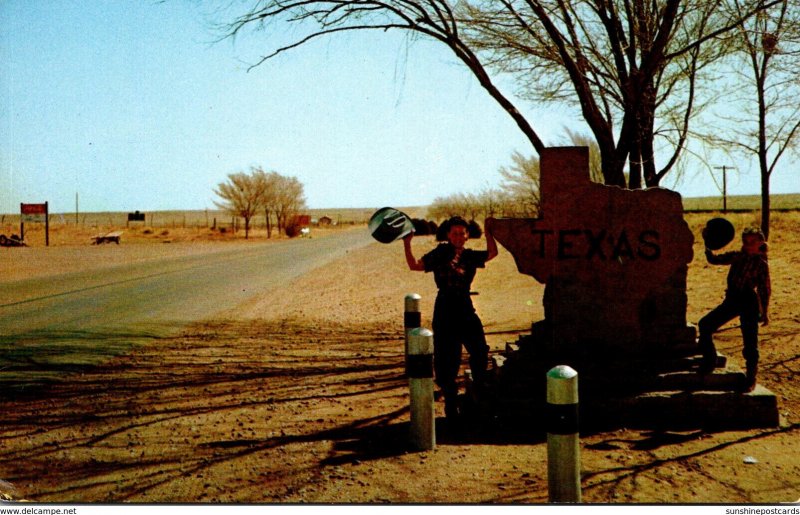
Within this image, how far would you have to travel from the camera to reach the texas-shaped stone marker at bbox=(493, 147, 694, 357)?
5.33 metres

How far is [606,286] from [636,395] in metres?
0.86

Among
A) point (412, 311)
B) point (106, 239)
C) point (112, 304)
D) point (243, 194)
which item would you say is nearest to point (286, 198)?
point (243, 194)

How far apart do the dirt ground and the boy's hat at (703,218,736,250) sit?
1420mm

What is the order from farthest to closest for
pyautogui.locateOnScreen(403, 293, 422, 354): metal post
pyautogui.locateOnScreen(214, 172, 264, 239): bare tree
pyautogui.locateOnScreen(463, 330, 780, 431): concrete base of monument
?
pyautogui.locateOnScreen(214, 172, 264, 239): bare tree
pyautogui.locateOnScreen(403, 293, 422, 354): metal post
pyautogui.locateOnScreen(463, 330, 780, 431): concrete base of monument

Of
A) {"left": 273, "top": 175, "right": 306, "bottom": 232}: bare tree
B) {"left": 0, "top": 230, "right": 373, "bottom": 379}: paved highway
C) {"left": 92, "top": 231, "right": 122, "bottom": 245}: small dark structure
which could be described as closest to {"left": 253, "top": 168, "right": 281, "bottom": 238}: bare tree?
{"left": 273, "top": 175, "right": 306, "bottom": 232}: bare tree

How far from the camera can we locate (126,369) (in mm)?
7281

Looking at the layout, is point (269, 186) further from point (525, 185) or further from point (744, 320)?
point (744, 320)

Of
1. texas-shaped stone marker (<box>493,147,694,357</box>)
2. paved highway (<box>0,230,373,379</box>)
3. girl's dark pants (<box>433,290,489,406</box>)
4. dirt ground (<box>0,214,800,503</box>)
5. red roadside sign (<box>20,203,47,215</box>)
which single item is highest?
red roadside sign (<box>20,203,47,215</box>)

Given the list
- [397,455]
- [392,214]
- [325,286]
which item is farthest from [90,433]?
[325,286]

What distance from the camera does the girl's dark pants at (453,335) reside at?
5.07 meters

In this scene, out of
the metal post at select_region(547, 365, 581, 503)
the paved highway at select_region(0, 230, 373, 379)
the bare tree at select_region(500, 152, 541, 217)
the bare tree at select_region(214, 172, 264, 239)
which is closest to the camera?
the metal post at select_region(547, 365, 581, 503)

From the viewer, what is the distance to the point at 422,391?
178 inches

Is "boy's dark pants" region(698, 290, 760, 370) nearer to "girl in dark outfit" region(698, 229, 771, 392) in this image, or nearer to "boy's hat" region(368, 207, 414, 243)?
"girl in dark outfit" region(698, 229, 771, 392)

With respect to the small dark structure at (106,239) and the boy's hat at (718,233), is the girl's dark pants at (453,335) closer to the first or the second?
the boy's hat at (718,233)
